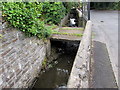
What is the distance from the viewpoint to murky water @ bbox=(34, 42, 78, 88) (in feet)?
17.2

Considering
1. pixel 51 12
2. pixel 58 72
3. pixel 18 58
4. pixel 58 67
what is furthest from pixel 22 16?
pixel 51 12

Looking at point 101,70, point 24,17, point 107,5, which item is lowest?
point 101,70

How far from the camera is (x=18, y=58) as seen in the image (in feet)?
13.8

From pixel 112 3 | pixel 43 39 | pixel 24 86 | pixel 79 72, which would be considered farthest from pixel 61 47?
pixel 112 3

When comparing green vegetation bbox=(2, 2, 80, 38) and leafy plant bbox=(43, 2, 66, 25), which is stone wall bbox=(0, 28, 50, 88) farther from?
leafy plant bbox=(43, 2, 66, 25)

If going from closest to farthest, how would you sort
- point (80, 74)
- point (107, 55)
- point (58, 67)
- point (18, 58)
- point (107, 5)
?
1. point (80, 74)
2. point (18, 58)
3. point (107, 55)
4. point (58, 67)
5. point (107, 5)

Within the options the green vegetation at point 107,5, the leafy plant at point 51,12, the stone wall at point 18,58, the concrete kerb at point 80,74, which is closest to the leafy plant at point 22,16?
the stone wall at point 18,58

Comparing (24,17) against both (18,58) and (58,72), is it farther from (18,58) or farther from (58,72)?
(58,72)

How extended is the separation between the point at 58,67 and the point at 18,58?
235cm

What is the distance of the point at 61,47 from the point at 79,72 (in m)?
5.54

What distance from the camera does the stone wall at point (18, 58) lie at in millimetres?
3590

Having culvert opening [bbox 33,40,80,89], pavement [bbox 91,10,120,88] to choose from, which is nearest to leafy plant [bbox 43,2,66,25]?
culvert opening [bbox 33,40,80,89]

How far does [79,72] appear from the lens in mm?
2266

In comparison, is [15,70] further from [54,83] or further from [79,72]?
[79,72]
